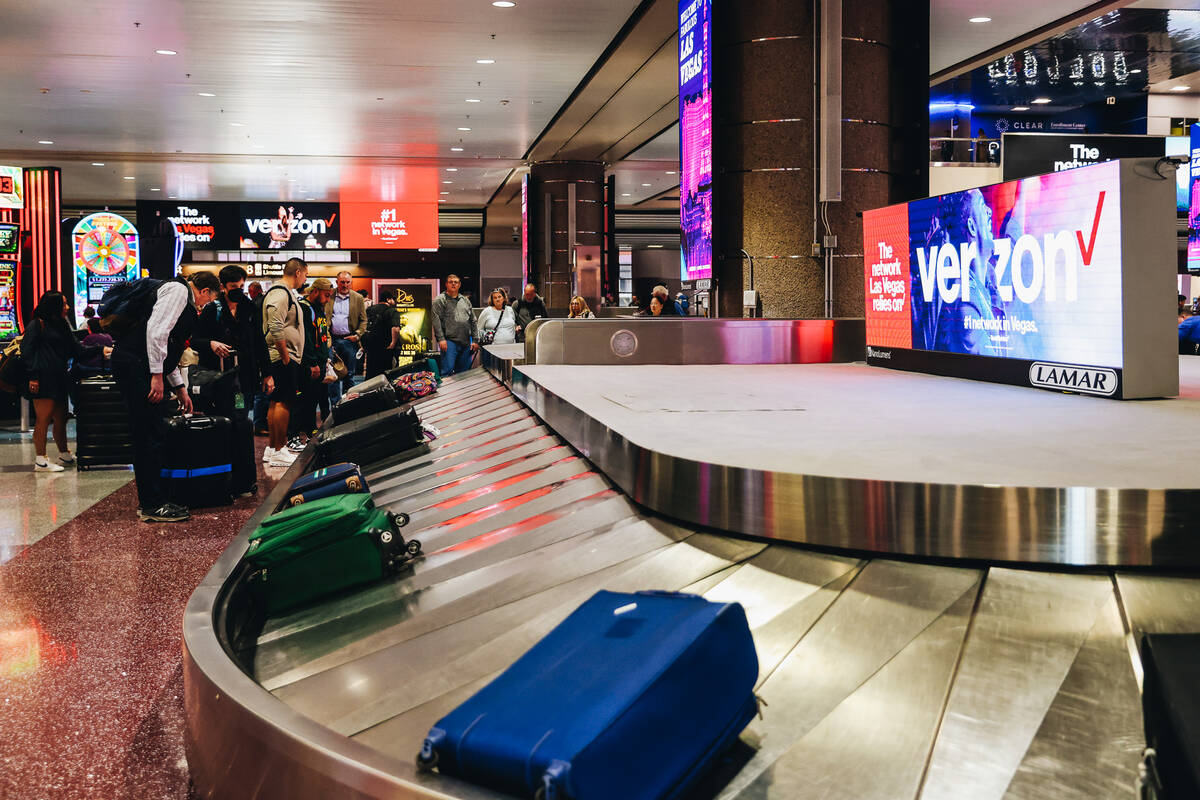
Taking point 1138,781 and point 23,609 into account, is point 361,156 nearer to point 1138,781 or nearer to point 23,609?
point 23,609

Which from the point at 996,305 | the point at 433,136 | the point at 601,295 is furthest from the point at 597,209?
the point at 996,305

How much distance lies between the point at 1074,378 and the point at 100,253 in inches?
581

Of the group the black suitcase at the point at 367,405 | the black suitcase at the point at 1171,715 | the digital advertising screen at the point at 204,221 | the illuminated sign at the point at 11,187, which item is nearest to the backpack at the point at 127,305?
the black suitcase at the point at 367,405

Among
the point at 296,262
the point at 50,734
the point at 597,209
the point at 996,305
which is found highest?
the point at 597,209

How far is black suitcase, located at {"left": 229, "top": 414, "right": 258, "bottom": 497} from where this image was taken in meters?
6.30

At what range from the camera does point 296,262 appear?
25.1 ft

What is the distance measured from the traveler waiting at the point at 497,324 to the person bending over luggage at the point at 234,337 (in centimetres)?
369

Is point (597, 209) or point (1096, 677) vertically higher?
point (597, 209)

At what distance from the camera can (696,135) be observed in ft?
25.6

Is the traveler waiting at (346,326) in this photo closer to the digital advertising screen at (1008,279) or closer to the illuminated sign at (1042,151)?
the digital advertising screen at (1008,279)

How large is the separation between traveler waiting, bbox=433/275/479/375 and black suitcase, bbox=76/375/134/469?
426 cm

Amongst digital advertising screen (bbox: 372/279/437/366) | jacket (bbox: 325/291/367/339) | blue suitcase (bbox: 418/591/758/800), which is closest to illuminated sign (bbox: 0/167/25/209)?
jacket (bbox: 325/291/367/339)

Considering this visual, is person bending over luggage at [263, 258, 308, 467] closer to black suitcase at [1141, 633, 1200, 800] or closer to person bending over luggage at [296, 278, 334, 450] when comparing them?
person bending over luggage at [296, 278, 334, 450]

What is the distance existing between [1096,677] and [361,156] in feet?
52.2
